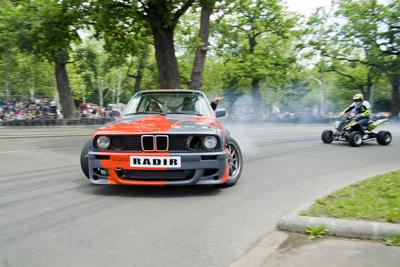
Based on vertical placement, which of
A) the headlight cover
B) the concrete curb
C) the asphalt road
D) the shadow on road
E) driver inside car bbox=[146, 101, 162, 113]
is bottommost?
the asphalt road

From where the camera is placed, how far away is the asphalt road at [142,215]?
3320 mm

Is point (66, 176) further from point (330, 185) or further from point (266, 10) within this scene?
point (266, 10)

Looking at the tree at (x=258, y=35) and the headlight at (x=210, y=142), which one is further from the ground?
the tree at (x=258, y=35)

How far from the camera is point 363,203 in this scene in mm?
4516

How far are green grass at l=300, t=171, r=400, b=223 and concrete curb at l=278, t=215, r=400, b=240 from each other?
22 centimetres

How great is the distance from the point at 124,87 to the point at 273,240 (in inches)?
2572

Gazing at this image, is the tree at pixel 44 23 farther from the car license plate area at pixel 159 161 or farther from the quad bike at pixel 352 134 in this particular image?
the car license plate area at pixel 159 161

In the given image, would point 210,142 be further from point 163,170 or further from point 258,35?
point 258,35

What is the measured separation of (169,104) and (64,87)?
21.4 m

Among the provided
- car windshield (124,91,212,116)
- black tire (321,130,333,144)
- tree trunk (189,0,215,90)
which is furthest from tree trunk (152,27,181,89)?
car windshield (124,91,212,116)

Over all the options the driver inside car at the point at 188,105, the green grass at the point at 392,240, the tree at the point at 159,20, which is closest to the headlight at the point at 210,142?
the driver inside car at the point at 188,105

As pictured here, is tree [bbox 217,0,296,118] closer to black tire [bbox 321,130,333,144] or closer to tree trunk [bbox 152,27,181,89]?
tree trunk [bbox 152,27,181,89]

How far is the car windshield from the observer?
6.69 meters

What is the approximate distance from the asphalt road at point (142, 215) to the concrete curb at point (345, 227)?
0.25m
